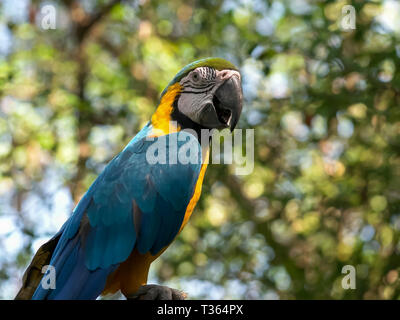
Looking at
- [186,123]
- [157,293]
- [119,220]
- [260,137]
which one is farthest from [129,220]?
[260,137]

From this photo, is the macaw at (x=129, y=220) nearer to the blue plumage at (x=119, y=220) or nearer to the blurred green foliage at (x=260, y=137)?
the blue plumage at (x=119, y=220)

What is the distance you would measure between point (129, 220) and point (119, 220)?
0.05 metres

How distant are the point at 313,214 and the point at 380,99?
143cm

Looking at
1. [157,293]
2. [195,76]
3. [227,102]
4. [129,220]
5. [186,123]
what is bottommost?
[157,293]

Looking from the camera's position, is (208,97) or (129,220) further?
(208,97)

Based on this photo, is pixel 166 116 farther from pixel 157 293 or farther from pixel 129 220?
pixel 157 293

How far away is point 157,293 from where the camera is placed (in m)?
2.39

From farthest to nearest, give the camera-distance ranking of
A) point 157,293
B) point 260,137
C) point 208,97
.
A: point 260,137, point 208,97, point 157,293

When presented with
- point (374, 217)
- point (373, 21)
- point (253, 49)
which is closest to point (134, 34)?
point (253, 49)

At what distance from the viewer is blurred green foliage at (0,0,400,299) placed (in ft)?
14.6

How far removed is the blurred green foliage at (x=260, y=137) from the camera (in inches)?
175

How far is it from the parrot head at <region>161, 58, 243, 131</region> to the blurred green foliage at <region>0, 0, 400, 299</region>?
161 centimetres

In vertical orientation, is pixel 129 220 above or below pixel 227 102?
below

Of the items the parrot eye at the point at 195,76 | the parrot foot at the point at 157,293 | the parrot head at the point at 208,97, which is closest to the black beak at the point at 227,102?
the parrot head at the point at 208,97
